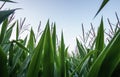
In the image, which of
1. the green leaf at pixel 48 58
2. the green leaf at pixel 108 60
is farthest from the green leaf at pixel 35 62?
the green leaf at pixel 108 60

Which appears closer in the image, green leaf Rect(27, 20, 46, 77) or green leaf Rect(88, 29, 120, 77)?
green leaf Rect(88, 29, 120, 77)

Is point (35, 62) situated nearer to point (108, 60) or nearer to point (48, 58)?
point (48, 58)

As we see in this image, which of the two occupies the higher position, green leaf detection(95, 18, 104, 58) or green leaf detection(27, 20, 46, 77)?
green leaf detection(95, 18, 104, 58)

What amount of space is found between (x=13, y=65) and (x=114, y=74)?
1.51 ft

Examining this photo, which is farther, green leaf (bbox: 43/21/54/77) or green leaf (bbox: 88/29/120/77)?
green leaf (bbox: 43/21/54/77)

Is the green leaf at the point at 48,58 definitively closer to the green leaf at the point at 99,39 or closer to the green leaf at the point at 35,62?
the green leaf at the point at 35,62

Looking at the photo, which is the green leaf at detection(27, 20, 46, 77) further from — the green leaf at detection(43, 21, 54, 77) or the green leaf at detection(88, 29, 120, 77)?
the green leaf at detection(88, 29, 120, 77)

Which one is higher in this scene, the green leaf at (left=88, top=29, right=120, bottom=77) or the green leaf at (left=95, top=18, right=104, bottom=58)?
the green leaf at (left=95, top=18, right=104, bottom=58)

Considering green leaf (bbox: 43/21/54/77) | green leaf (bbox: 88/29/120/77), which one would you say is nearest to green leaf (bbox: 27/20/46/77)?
green leaf (bbox: 43/21/54/77)

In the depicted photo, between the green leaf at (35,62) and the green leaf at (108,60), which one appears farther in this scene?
the green leaf at (35,62)

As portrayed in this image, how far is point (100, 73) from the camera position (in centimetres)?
74

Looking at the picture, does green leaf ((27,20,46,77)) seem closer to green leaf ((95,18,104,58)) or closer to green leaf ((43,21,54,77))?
green leaf ((43,21,54,77))

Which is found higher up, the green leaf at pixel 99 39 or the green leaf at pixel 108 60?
the green leaf at pixel 99 39

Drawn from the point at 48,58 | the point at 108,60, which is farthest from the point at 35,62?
the point at 108,60
